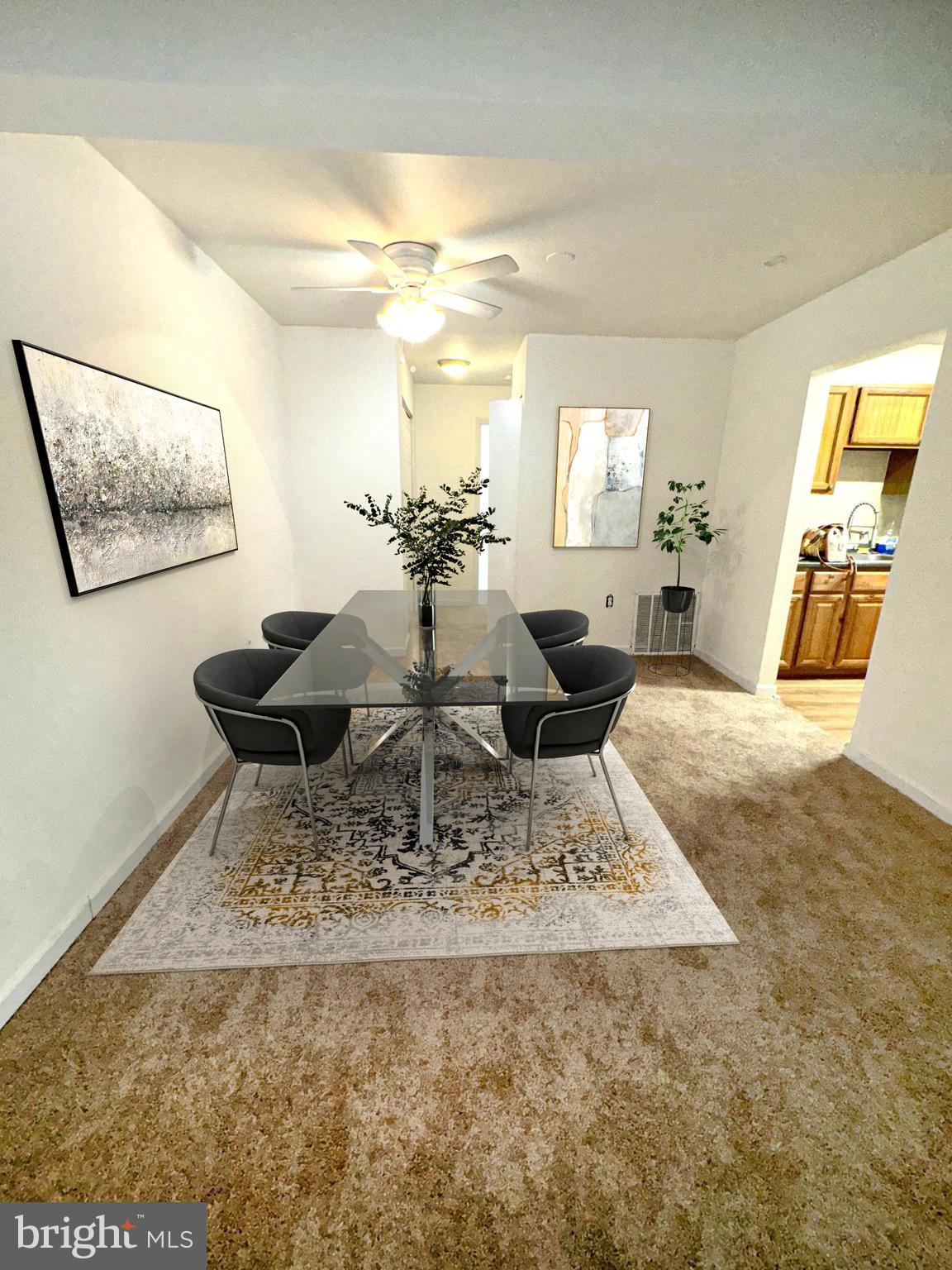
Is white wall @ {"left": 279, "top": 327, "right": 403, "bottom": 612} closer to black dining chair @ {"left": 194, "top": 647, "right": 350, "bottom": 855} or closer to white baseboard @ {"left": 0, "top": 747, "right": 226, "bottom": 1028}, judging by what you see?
black dining chair @ {"left": 194, "top": 647, "right": 350, "bottom": 855}

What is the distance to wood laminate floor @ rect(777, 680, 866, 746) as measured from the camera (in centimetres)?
357

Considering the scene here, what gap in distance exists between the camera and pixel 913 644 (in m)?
2.69

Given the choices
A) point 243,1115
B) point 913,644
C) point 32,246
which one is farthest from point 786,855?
point 32,246

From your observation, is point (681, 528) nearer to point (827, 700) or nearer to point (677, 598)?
point (677, 598)

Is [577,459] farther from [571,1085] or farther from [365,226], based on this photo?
[571,1085]

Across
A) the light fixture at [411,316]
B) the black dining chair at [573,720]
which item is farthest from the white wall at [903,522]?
the light fixture at [411,316]

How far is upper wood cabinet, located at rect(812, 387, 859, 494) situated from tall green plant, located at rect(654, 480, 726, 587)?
2.56ft

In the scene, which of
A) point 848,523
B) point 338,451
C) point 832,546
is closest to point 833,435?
point 832,546

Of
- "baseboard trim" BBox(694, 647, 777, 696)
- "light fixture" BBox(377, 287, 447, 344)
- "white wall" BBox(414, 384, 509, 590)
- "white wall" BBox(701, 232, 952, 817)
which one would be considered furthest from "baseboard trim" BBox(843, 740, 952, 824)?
"white wall" BBox(414, 384, 509, 590)

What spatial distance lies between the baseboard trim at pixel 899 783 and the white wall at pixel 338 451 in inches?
142

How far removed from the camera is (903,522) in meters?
2.68

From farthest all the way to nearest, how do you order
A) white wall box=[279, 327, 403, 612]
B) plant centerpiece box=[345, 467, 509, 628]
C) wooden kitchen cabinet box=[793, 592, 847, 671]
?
white wall box=[279, 327, 403, 612]
wooden kitchen cabinet box=[793, 592, 847, 671]
plant centerpiece box=[345, 467, 509, 628]

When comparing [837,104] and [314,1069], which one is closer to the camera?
[837,104]

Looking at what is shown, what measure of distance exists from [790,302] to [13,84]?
397 centimetres
